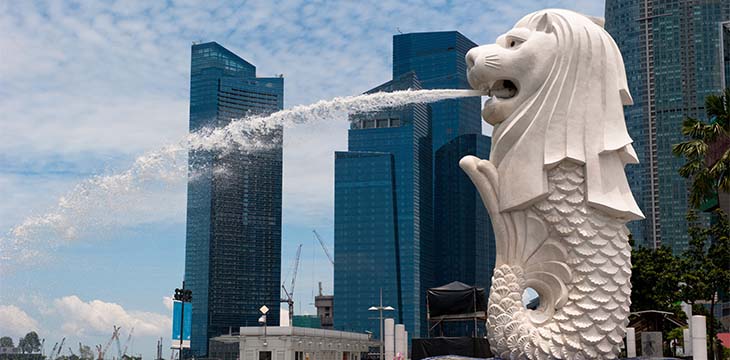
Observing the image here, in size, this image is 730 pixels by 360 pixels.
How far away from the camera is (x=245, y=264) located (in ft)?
481

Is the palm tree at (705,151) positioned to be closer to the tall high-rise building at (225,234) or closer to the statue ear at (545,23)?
the statue ear at (545,23)

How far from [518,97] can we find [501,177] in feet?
4.73

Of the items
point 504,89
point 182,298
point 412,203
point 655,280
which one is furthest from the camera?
point 412,203

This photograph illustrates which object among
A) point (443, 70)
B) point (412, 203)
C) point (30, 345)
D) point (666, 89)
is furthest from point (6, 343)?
point (443, 70)

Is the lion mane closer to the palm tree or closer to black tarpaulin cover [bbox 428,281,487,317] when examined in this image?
black tarpaulin cover [bbox 428,281,487,317]

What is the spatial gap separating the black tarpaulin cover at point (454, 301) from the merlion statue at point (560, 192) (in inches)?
405

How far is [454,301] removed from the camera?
27.1 metres

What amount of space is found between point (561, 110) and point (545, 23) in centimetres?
163

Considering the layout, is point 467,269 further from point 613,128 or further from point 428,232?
point 613,128

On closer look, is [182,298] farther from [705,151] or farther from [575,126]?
[575,126]

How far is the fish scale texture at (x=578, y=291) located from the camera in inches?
623

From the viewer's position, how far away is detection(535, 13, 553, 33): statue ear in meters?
16.5

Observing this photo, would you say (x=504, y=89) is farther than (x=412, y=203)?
No

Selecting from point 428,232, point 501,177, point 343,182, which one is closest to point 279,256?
point 343,182
